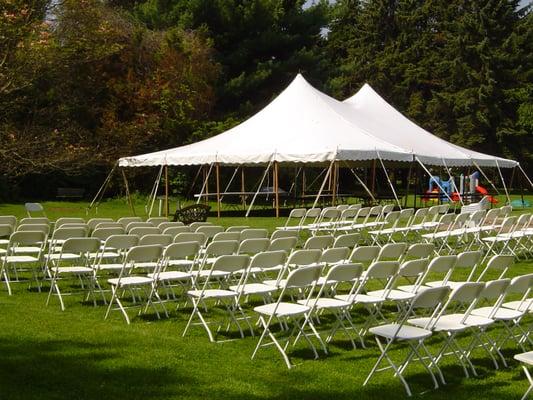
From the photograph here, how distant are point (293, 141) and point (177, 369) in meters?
14.3

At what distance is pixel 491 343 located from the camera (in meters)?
5.71

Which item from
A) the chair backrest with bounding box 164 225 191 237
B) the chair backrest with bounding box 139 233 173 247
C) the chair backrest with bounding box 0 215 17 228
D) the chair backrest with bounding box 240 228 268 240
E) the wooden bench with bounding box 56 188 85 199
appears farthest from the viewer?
the wooden bench with bounding box 56 188 85 199

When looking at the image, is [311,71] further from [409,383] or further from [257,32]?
[409,383]

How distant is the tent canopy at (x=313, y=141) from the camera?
18.6 m

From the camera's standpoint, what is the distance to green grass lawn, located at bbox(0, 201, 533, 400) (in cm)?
488

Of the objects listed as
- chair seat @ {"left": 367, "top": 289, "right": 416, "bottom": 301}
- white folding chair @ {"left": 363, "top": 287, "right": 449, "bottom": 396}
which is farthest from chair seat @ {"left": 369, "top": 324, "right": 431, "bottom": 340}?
chair seat @ {"left": 367, "top": 289, "right": 416, "bottom": 301}

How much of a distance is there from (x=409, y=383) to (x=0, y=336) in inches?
124

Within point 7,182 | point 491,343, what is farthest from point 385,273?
point 7,182

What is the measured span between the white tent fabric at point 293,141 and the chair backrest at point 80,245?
435 inches

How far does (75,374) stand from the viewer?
203 inches

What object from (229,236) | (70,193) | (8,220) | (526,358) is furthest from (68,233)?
(70,193)

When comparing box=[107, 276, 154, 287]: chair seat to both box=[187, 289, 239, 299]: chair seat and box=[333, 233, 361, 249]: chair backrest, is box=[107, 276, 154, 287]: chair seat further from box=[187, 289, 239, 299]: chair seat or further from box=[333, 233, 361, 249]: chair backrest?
box=[333, 233, 361, 249]: chair backrest

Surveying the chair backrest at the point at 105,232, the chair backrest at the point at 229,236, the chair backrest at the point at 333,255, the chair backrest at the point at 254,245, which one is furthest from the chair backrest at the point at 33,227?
the chair backrest at the point at 333,255

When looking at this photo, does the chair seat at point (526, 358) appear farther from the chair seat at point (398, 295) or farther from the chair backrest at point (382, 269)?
the chair seat at point (398, 295)
